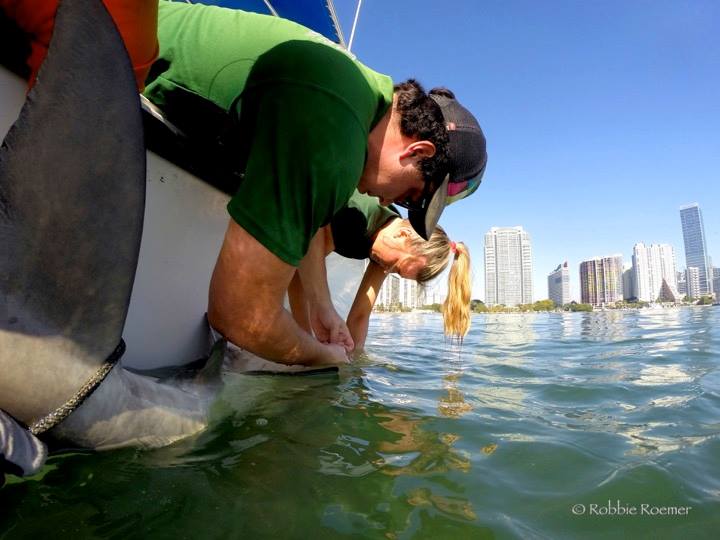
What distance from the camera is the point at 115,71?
0.98 meters

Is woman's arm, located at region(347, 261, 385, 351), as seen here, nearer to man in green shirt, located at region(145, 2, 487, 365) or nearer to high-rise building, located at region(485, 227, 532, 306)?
man in green shirt, located at region(145, 2, 487, 365)

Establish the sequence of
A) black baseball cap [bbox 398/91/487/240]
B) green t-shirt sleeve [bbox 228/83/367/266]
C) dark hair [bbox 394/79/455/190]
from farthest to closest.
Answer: black baseball cap [bbox 398/91/487/240] → dark hair [bbox 394/79/455/190] → green t-shirt sleeve [bbox 228/83/367/266]

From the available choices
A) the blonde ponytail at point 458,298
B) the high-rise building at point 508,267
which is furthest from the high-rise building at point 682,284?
the blonde ponytail at point 458,298

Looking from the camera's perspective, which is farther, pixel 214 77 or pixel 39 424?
pixel 214 77

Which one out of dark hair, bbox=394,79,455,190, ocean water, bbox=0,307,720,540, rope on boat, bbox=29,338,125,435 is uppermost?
dark hair, bbox=394,79,455,190

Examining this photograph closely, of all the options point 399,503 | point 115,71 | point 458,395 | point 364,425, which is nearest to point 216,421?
A: point 364,425

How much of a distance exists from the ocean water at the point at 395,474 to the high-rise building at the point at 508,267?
64672mm

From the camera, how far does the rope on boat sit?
94 centimetres

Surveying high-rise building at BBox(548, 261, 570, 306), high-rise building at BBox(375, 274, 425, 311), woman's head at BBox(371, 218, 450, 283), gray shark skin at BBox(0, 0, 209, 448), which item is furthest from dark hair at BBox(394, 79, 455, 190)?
high-rise building at BBox(548, 261, 570, 306)

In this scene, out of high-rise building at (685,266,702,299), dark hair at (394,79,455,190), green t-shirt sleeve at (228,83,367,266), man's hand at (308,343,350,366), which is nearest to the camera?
green t-shirt sleeve at (228,83,367,266)

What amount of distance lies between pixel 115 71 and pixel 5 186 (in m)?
0.33

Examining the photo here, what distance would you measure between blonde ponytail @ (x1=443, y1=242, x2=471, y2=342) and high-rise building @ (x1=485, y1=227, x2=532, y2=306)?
63.2 meters

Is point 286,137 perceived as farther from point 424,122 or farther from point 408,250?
point 408,250

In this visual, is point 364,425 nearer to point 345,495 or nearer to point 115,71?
point 345,495
